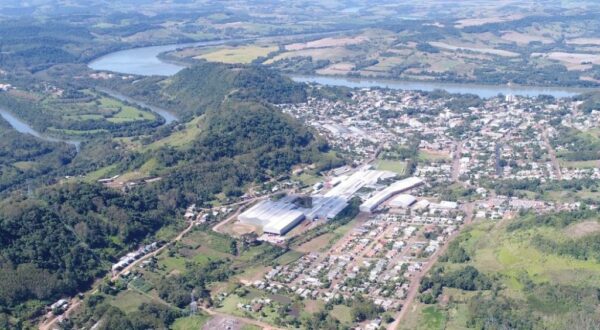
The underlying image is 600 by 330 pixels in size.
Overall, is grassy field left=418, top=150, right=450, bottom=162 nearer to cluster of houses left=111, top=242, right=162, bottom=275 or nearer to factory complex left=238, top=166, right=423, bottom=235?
factory complex left=238, top=166, right=423, bottom=235

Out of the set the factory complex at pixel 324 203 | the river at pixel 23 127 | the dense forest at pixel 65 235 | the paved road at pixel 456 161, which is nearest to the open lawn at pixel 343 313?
the factory complex at pixel 324 203

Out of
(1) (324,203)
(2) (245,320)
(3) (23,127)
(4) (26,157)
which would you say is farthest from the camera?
(3) (23,127)

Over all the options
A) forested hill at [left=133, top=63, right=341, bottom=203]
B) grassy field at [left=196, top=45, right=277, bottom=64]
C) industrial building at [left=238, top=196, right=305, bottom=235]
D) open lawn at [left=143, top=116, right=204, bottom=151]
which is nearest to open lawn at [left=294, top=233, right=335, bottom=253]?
industrial building at [left=238, top=196, right=305, bottom=235]

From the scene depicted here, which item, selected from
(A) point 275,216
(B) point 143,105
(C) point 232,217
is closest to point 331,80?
(B) point 143,105

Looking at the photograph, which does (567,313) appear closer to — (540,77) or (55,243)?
(55,243)

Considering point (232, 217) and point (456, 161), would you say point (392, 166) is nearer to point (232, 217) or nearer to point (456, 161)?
point (456, 161)

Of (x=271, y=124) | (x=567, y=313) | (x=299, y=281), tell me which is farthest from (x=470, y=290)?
(x=271, y=124)

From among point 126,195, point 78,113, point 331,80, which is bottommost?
point 331,80
